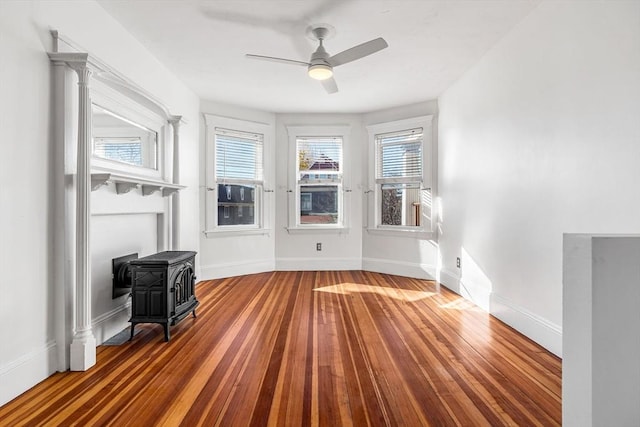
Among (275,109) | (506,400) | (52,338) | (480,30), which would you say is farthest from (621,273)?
(275,109)

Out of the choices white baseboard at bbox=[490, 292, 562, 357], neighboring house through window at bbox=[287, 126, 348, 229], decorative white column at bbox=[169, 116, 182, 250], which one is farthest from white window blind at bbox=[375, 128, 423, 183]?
decorative white column at bbox=[169, 116, 182, 250]

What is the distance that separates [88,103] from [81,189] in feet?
1.91

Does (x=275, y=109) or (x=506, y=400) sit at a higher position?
(x=275, y=109)

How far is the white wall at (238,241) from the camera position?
4531 millimetres

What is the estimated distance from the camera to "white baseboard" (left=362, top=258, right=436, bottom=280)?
4551mm

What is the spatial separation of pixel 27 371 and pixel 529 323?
3.39 meters

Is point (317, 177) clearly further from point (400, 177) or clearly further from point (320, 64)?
point (320, 64)

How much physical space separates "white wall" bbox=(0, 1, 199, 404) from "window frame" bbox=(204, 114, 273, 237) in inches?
94.6

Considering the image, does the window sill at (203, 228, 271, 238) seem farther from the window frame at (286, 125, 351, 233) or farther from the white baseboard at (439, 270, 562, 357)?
the white baseboard at (439, 270, 562, 357)

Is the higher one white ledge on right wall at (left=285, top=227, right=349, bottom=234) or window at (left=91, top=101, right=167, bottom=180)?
window at (left=91, top=101, right=167, bottom=180)

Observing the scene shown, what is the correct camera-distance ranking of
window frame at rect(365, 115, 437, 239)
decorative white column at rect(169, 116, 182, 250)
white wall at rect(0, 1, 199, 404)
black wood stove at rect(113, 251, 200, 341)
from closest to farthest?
white wall at rect(0, 1, 199, 404), black wood stove at rect(113, 251, 200, 341), decorative white column at rect(169, 116, 182, 250), window frame at rect(365, 115, 437, 239)

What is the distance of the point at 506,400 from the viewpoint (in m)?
1.70

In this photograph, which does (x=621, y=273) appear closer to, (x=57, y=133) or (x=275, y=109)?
(x=57, y=133)

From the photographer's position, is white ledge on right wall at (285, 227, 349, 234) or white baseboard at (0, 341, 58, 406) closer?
white baseboard at (0, 341, 58, 406)
